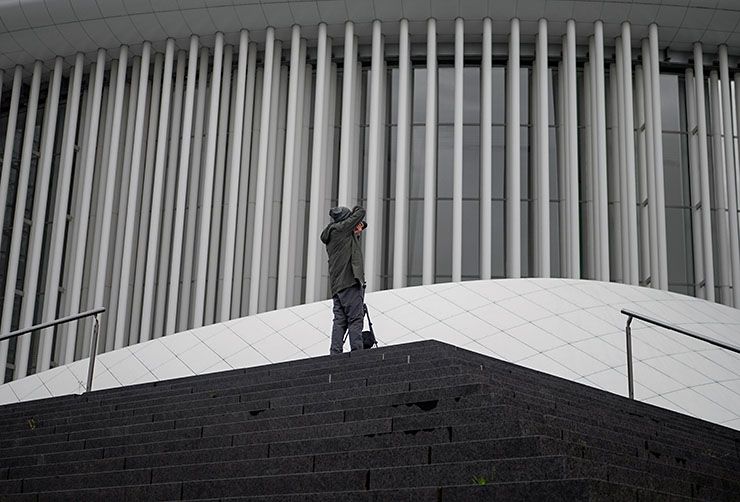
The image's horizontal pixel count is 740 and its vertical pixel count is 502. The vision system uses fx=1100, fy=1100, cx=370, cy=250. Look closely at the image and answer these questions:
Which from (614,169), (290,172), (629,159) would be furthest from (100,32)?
(629,159)

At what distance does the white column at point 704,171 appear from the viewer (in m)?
22.0

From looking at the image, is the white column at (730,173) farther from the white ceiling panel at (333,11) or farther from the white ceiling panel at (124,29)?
the white ceiling panel at (124,29)

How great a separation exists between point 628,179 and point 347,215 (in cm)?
1178

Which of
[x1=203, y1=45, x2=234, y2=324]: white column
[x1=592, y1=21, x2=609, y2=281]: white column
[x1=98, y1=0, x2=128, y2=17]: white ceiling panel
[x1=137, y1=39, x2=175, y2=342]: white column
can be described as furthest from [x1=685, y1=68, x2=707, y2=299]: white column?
[x1=98, y1=0, x2=128, y2=17]: white ceiling panel

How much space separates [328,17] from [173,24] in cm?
330

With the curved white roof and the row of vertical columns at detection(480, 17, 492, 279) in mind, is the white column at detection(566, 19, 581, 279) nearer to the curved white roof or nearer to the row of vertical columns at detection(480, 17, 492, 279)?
the curved white roof

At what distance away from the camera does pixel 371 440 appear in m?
6.85

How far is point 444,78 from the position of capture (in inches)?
966

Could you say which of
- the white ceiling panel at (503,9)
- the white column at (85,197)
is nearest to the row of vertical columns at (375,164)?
the white ceiling panel at (503,9)

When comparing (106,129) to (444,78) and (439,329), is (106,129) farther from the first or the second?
(439,329)

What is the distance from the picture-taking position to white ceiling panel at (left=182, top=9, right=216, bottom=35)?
22.7 metres

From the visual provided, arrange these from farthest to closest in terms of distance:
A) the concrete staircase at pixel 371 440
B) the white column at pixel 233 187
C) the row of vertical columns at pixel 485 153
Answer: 1. the white column at pixel 233 187
2. the row of vertical columns at pixel 485 153
3. the concrete staircase at pixel 371 440

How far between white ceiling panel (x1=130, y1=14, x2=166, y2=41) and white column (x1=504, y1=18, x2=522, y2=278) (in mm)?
7416

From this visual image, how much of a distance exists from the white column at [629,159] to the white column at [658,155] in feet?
1.49
